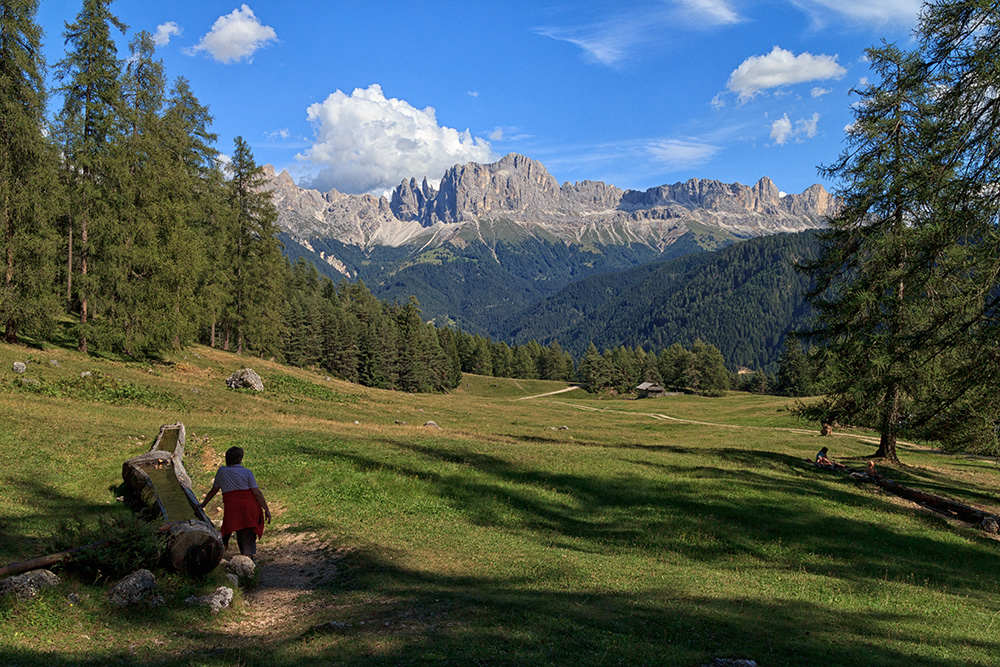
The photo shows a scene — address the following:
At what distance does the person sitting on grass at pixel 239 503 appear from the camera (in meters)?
11.2

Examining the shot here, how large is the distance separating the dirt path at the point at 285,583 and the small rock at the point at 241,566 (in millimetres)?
353

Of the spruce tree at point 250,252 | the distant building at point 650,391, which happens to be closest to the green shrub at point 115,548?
the spruce tree at point 250,252

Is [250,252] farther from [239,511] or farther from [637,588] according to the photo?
[637,588]

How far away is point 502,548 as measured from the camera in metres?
14.2

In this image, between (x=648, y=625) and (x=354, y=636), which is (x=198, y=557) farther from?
(x=648, y=625)

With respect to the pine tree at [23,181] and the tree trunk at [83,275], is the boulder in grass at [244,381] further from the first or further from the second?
the pine tree at [23,181]

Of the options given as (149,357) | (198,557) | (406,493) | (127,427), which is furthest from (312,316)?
(198,557)

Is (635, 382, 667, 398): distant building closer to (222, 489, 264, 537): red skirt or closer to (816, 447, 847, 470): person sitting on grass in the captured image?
(816, 447, 847, 470): person sitting on grass

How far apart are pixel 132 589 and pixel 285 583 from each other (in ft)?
10.4

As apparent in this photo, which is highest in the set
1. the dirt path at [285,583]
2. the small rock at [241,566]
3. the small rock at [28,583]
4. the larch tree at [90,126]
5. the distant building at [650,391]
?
the larch tree at [90,126]

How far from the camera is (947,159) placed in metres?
13.9

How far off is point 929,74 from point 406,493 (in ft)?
65.3

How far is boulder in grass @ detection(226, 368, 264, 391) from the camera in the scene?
4070 cm

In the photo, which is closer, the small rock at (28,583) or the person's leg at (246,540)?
the small rock at (28,583)
